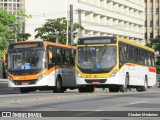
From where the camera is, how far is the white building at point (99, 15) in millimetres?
98125

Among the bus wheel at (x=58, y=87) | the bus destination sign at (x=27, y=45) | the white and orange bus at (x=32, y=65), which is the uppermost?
the bus destination sign at (x=27, y=45)

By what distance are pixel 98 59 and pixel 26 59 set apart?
4.21 meters

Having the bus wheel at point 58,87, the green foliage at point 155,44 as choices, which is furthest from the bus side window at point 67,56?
the green foliage at point 155,44

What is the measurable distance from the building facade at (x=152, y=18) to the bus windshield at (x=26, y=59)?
107 metres

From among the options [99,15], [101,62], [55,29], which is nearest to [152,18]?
[99,15]

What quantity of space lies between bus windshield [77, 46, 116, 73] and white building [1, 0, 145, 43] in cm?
5941

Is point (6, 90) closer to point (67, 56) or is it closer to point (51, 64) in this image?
point (67, 56)

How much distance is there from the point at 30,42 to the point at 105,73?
4812mm

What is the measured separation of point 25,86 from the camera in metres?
31.5

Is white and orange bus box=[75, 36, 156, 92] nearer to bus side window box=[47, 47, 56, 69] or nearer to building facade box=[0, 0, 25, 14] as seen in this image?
bus side window box=[47, 47, 56, 69]

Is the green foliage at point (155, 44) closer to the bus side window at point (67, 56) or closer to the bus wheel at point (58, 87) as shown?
the bus side window at point (67, 56)

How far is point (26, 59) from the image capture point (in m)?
31.4

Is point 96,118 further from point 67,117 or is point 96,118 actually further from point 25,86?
point 25,86

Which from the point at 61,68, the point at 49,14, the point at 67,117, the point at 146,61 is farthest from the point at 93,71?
the point at 49,14
